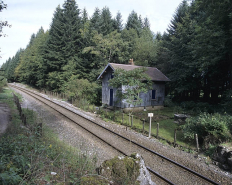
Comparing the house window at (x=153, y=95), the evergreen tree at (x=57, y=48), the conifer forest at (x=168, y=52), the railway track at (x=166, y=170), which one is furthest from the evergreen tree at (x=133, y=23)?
the railway track at (x=166, y=170)

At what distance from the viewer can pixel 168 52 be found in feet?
87.8

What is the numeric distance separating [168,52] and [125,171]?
24905 mm

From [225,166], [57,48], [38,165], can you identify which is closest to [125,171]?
[38,165]

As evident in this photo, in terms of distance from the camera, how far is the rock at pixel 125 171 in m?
4.47

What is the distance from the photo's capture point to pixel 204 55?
17.8m

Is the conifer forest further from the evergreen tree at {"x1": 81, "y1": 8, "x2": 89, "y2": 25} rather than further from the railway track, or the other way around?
the railway track

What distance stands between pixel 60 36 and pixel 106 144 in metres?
28.4

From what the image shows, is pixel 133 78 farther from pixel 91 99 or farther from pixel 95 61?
pixel 95 61

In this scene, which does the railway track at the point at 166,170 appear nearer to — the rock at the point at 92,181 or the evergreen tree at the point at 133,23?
the rock at the point at 92,181

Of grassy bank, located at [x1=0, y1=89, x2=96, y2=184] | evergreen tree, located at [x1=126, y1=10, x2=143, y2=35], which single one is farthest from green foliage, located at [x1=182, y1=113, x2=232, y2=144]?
evergreen tree, located at [x1=126, y1=10, x2=143, y2=35]

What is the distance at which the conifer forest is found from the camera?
661 inches

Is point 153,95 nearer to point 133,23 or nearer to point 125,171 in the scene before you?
Result: point 125,171

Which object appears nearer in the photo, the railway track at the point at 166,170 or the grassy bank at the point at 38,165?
the grassy bank at the point at 38,165

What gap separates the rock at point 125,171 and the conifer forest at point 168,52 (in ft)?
47.5
